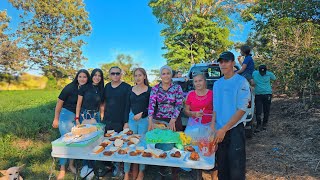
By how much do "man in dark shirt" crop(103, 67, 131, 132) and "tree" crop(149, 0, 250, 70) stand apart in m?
20.5

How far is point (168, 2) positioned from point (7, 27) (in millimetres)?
24472

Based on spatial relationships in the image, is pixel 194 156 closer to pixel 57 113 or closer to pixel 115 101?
pixel 115 101

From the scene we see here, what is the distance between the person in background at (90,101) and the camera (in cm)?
411

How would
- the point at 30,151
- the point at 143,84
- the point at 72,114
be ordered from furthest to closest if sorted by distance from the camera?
1. the point at 30,151
2. the point at 72,114
3. the point at 143,84

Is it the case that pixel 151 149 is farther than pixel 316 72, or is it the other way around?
pixel 316 72

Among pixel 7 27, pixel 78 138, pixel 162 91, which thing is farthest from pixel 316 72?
pixel 7 27

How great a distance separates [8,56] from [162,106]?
37.9 meters

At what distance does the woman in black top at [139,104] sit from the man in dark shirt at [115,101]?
0.13m

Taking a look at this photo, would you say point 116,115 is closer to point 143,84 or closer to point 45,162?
point 143,84

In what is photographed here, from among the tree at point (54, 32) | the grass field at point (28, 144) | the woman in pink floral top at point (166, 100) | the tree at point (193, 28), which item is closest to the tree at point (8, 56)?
the tree at point (54, 32)

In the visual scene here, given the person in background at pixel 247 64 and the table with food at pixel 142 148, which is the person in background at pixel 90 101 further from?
the person in background at pixel 247 64

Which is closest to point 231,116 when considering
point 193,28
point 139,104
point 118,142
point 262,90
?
point 118,142

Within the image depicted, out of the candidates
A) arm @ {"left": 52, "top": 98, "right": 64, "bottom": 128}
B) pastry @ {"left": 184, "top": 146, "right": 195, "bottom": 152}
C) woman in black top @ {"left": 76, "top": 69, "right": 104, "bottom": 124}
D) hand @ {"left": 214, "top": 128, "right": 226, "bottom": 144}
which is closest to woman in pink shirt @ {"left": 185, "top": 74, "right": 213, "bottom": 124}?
pastry @ {"left": 184, "top": 146, "right": 195, "bottom": 152}

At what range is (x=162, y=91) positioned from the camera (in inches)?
142
